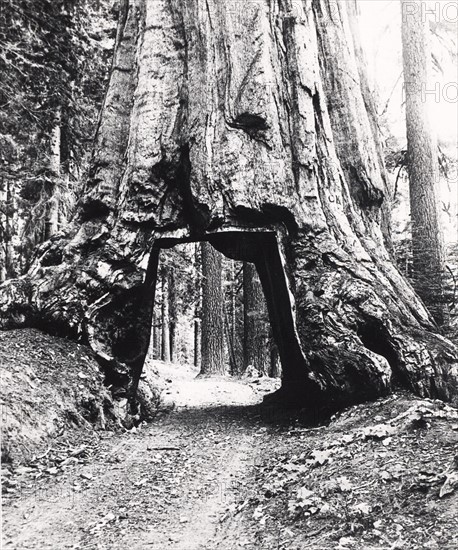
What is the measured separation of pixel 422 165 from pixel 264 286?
4186 mm

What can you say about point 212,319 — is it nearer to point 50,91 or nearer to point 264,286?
point 264,286

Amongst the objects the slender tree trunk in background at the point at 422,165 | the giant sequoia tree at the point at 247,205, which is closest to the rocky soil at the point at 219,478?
the giant sequoia tree at the point at 247,205

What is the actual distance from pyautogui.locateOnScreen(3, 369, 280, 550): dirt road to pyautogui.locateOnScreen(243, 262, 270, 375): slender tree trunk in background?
752cm

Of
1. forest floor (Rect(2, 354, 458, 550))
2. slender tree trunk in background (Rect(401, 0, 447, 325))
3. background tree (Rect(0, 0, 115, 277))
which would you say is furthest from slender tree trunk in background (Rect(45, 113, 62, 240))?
slender tree trunk in background (Rect(401, 0, 447, 325))

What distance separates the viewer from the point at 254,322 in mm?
14602

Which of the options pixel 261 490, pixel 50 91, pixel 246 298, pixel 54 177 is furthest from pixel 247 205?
pixel 246 298

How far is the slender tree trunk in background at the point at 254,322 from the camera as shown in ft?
46.2

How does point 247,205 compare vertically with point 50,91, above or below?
below

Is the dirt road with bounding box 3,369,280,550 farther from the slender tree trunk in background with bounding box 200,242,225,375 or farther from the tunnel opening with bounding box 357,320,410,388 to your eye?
the slender tree trunk in background with bounding box 200,242,225,375

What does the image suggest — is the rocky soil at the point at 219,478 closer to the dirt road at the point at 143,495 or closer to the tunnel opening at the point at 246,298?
the dirt road at the point at 143,495

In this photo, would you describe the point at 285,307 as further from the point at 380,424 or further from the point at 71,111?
the point at 71,111

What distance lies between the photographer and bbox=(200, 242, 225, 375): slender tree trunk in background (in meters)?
13.5

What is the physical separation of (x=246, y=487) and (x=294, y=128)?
5.25 metres

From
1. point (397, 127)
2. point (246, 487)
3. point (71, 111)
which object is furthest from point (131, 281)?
point (397, 127)
